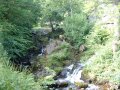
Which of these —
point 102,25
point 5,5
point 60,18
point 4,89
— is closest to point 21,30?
point 5,5

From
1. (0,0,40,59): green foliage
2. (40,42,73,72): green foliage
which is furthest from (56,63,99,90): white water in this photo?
(0,0,40,59): green foliage

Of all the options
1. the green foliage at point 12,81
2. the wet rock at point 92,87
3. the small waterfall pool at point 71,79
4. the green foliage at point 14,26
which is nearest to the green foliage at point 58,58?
the small waterfall pool at point 71,79

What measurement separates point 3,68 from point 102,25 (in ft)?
39.6

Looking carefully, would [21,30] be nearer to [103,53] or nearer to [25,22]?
[25,22]

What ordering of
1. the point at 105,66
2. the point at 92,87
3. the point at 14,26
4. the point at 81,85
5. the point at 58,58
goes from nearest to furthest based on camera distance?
the point at 92,87, the point at 81,85, the point at 105,66, the point at 14,26, the point at 58,58

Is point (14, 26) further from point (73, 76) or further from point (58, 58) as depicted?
point (73, 76)

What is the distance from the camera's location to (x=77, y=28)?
810 inches

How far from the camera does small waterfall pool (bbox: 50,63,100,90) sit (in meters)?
13.1

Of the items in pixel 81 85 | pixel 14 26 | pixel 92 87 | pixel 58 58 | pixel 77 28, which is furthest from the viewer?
pixel 77 28

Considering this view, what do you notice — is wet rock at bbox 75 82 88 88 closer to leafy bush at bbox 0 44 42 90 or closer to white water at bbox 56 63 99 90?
white water at bbox 56 63 99 90

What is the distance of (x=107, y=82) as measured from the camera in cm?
1298

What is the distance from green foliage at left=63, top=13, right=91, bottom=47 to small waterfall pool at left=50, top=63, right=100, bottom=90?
3591 millimetres

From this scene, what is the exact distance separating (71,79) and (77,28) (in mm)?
6672

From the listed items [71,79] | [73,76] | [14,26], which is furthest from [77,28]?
[71,79]
